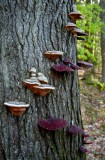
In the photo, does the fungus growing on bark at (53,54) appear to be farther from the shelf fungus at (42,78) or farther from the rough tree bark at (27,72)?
the shelf fungus at (42,78)

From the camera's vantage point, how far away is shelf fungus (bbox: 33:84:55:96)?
2.58 metres

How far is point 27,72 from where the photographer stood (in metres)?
2.70

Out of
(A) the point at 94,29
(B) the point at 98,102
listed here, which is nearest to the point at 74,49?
(A) the point at 94,29

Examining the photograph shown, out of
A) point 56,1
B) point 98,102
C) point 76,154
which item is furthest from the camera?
point 98,102

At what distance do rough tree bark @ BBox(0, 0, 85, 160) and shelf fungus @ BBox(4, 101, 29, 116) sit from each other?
66 millimetres

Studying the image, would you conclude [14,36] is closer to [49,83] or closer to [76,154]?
[49,83]

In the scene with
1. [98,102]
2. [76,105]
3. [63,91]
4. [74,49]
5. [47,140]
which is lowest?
[98,102]

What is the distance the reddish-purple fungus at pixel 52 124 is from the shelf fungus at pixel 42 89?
28 centimetres

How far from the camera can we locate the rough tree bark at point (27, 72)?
2.67 metres

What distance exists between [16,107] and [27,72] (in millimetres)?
389

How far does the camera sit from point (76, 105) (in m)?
3.12

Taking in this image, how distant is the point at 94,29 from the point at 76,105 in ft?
21.2

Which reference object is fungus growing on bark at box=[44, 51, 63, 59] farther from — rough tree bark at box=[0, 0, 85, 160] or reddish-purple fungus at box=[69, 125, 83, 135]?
reddish-purple fungus at box=[69, 125, 83, 135]

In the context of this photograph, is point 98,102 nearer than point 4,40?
No
